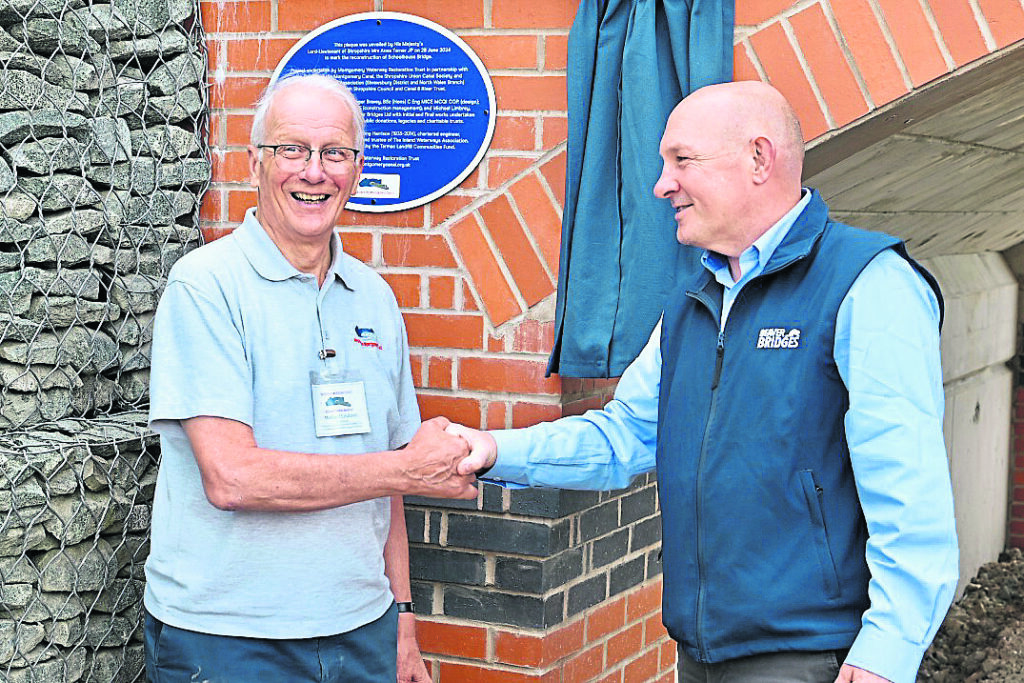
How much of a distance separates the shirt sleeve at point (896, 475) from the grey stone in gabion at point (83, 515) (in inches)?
71.8

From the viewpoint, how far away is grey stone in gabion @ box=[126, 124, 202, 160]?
340 cm

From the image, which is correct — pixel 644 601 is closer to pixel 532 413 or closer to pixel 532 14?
pixel 532 413

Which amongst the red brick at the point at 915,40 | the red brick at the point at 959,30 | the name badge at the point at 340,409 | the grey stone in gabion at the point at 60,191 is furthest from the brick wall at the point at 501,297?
the name badge at the point at 340,409

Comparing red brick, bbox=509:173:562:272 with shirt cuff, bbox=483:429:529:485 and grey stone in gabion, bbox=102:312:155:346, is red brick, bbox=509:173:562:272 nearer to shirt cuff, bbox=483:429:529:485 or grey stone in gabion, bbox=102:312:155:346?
shirt cuff, bbox=483:429:529:485

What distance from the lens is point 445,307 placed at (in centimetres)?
343

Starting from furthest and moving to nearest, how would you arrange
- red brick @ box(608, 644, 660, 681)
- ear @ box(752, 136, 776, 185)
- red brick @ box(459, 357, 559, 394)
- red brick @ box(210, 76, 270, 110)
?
red brick @ box(608, 644, 660, 681)
red brick @ box(210, 76, 270, 110)
red brick @ box(459, 357, 559, 394)
ear @ box(752, 136, 776, 185)

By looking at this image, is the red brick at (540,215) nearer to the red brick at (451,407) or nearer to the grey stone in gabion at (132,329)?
the red brick at (451,407)

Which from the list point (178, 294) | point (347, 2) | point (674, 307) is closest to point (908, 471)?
point (674, 307)

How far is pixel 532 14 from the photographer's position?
10.8ft

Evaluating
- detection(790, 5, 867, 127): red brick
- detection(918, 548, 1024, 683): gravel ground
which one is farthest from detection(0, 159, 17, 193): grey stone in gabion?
detection(918, 548, 1024, 683): gravel ground

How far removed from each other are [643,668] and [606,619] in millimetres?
332

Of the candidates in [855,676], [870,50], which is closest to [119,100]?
[870,50]

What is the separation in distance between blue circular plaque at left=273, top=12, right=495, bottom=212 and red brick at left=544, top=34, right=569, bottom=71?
17 cm

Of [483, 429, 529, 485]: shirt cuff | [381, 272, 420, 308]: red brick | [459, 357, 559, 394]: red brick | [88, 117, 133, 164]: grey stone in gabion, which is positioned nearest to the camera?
[483, 429, 529, 485]: shirt cuff
